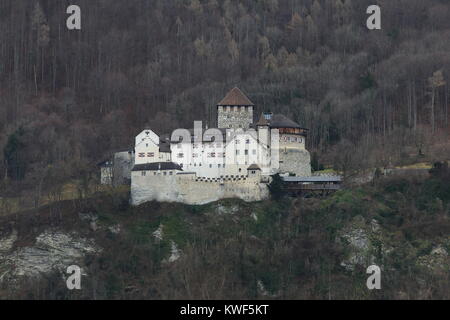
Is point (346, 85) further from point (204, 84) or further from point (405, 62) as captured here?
point (204, 84)

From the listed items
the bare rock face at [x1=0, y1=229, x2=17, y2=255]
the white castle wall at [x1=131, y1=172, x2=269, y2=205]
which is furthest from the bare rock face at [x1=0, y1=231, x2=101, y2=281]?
the white castle wall at [x1=131, y1=172, x2=269, y2=205]

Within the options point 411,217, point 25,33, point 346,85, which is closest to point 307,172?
point 411,217
